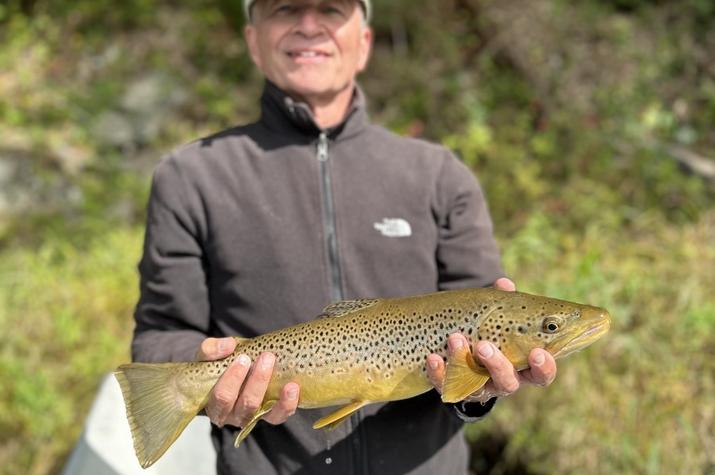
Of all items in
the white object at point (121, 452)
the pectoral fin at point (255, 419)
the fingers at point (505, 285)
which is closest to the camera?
the pectoral fin at point (255, 419)

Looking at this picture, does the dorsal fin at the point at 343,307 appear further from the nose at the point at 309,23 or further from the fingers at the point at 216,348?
the nose at the point at 309,23

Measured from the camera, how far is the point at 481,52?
367 inches

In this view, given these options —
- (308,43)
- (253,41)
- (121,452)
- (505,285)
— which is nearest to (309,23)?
(308,43)

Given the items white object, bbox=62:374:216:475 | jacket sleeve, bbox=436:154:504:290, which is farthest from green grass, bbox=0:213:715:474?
jacket sleeve, bbox=436:154:504:290

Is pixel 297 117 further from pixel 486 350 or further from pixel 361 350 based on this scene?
pixel 486 350

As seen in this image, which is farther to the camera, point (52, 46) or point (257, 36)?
point (52, 46)

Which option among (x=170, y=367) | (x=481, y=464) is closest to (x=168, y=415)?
(x=170, y=367)

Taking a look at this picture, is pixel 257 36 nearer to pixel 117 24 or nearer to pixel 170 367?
pixel 170 367

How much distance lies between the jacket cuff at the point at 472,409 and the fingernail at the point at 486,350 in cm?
33

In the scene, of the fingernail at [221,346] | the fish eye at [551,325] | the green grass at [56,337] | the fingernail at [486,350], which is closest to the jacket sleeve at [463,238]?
the fish eye at [551,325]

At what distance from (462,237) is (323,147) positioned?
2.11 ft

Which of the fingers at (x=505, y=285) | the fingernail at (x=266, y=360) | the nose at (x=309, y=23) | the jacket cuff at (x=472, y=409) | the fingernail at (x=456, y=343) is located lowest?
the jacket cuff at (x=472, y=409)

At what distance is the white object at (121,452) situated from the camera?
12.4 ft

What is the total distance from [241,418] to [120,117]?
8.02m
